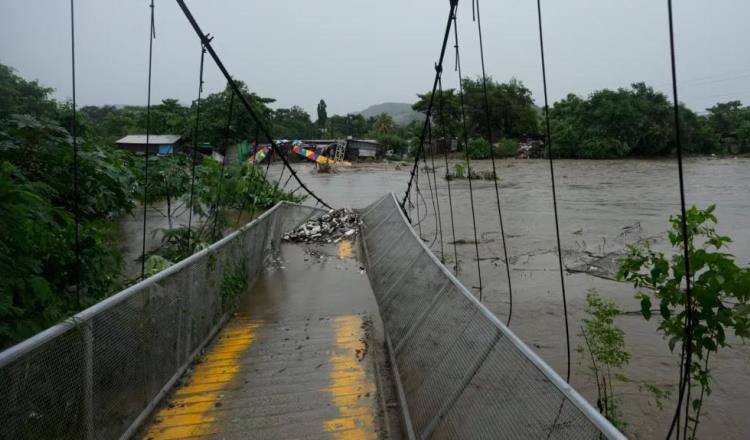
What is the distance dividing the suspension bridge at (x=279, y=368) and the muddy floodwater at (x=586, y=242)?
1.02 metres

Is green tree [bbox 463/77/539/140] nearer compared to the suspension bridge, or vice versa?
the suspension bridge

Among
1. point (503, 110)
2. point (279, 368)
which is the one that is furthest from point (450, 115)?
point (279, 368)

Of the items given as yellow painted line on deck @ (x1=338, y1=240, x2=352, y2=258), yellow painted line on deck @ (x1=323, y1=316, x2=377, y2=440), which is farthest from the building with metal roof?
yellow painted line on deck @ (x1=323, y1=316, x2=377, y2=440)

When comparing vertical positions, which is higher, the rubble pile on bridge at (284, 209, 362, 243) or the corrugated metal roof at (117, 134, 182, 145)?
the corrugated metal roof at (117, 134, 182, 145)

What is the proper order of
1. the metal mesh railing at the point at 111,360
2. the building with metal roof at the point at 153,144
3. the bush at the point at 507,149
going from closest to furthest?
the metal mesh railing at the point at 111,360, the building with metal roof at the point at 153,144, the bush at the point at 507,149

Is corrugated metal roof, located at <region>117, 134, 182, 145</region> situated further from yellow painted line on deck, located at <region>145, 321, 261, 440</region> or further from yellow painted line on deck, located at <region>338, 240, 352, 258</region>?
yellow painted line on deck, located at <region>145, 321, 261, 440</region>

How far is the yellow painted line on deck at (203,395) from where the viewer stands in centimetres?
329

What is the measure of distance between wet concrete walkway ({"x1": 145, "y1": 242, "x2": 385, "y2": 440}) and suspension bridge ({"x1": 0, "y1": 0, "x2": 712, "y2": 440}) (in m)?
0.01

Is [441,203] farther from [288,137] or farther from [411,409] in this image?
[288,137]

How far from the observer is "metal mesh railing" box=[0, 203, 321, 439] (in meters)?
2.15

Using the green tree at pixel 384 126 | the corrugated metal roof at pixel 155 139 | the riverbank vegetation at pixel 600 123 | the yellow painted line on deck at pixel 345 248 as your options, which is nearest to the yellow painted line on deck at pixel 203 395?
the yellow painted line on deck at pixel 345 248

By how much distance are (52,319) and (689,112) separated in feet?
144

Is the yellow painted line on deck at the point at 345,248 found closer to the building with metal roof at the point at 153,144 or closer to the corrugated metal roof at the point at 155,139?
the building with metal roof at the point at 153,144

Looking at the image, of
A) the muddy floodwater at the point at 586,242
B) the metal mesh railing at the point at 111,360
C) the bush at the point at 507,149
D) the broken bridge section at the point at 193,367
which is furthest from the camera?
the bush at the point at 507,149
